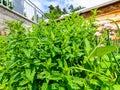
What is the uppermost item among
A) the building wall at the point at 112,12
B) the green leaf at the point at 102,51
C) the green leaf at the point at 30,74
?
the building wall at the point at 112,12

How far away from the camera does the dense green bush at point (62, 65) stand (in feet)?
4.23

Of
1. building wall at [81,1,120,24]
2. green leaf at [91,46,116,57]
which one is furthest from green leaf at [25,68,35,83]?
building wall at [81,1,120,24]

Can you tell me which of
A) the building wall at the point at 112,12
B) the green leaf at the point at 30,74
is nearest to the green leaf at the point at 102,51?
the green leaf at the point at 30,74

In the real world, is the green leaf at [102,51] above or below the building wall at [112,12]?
below

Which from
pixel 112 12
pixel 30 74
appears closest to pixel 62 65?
pixel 30 74

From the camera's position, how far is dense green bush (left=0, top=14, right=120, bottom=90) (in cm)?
129

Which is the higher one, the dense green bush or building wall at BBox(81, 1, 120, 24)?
building wall at BBox(81, 1, 120, 24)

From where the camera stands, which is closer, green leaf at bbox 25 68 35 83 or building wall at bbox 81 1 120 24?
green leaf at bbox 25 68 35 83

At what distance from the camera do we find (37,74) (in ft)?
4.55

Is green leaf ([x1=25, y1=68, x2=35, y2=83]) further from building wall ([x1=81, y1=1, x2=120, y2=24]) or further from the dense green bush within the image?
building wall ([x1=81, y1=1, x2=120, y2=24])

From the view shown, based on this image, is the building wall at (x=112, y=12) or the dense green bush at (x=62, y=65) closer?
the dense green bush at (x=62, y=65)

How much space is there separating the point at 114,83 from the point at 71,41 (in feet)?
1.18

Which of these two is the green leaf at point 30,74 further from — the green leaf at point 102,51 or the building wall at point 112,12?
the building wall at point 112,12

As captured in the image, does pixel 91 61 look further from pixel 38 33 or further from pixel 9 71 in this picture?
pixel 38 33
